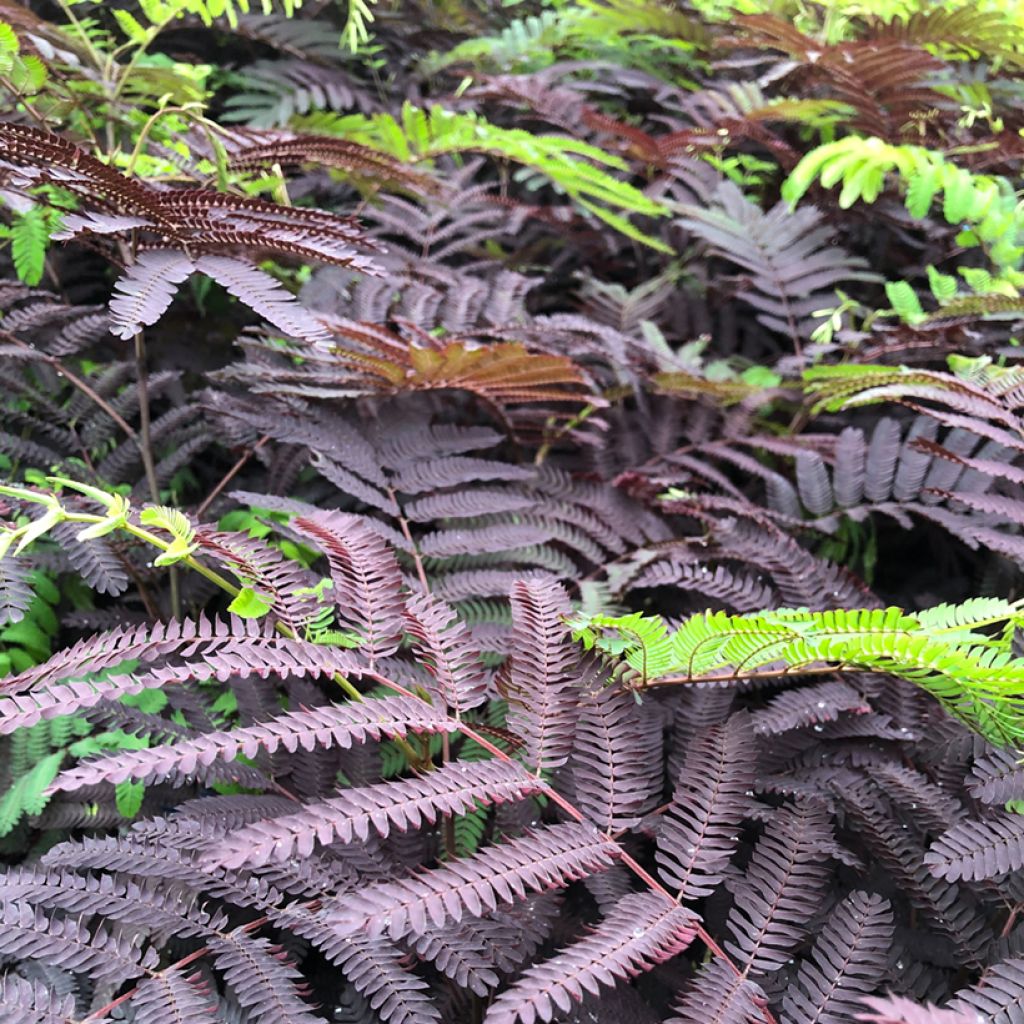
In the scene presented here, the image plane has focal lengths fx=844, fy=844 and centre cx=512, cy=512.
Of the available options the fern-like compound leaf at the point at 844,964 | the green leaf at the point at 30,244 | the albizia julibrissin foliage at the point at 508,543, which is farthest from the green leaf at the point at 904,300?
the green leaf at the point at 30,244

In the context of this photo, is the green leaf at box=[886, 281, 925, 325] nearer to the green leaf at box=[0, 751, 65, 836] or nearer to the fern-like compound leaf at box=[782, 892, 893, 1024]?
the fern-like compound leaf at box=[782, 892, 893, 1024]

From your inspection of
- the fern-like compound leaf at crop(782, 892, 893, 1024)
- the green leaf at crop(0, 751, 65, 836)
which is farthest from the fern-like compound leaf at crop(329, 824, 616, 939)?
the green leaf at crop(0, 751, 65, 836)

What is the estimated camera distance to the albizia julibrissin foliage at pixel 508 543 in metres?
0.83

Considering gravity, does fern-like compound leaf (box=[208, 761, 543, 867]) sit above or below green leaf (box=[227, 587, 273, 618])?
below

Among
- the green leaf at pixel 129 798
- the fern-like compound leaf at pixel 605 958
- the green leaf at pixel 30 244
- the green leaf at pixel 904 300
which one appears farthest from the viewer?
the green leaf at pixel 904 300

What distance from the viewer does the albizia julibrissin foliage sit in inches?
32.8

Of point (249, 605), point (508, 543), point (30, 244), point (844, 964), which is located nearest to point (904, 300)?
point (508, 543)

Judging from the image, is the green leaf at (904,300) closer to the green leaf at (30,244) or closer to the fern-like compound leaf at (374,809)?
the fern-like compound leaf at (374,809)

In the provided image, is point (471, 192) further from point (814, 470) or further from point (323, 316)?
point (814, 470)

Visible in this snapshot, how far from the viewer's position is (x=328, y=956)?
84 centimetres

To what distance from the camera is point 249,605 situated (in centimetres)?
88

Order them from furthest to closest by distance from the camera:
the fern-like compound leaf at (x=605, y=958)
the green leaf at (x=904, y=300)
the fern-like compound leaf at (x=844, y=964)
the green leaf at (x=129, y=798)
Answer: the green leaf at (x=904, y=300)
the green leaf at (x=129, y=798)
the fern-like compound leaf at (x=844, y=964)
the fern-like compound leaf at (x=605, y=958)

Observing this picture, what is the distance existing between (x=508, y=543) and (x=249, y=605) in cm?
51

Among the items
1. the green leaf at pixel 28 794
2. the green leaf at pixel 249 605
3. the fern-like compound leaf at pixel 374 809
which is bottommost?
the green leaf at pixel 28 794
